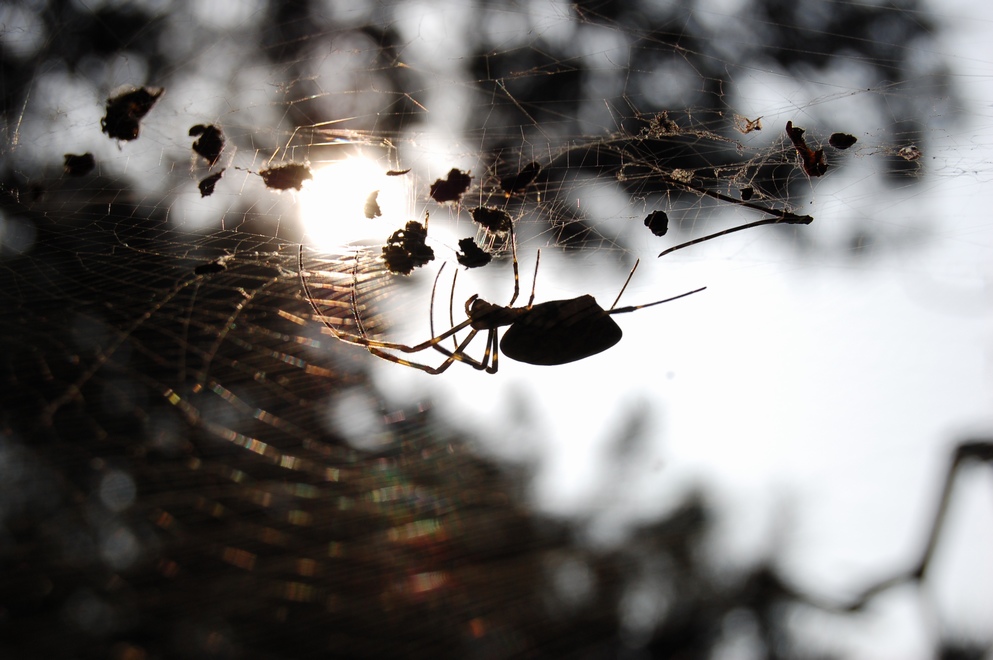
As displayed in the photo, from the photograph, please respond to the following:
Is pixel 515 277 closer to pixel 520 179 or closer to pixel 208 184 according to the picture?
pixel 520 179

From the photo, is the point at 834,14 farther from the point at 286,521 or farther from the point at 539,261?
the point at 286,521

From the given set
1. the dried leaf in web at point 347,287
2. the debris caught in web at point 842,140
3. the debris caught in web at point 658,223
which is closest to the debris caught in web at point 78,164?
the dried leaf in web at point 347,287

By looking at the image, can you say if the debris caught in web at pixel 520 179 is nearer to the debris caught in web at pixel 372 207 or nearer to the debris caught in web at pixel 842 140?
the debris caught in web at pixel 372 207

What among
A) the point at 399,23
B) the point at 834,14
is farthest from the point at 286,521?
the point at 834,14

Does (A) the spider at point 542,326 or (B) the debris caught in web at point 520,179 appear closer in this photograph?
(A) the spider at point 542,326

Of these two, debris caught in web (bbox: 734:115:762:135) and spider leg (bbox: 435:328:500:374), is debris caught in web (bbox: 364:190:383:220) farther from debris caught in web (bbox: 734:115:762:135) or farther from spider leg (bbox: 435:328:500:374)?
debris caught in web (bbox: 734:115:762:135)

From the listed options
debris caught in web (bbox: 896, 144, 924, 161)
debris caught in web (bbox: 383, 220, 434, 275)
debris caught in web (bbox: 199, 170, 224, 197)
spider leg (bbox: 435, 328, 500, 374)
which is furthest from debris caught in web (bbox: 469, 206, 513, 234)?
debris caught in web (bbox: 896, 144, 924, 161)
